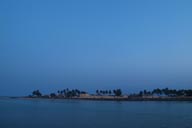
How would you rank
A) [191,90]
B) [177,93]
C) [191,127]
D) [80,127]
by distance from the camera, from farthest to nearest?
[177,93] < [191,90] < [80,127] < [191,127]

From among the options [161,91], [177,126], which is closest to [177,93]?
[161,91]

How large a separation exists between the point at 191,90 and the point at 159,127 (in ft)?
460

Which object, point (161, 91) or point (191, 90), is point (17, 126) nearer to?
point (191, 90)

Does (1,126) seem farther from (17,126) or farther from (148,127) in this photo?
(148,127)

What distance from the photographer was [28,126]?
39688 millimetres

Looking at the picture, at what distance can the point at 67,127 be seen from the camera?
38.6m

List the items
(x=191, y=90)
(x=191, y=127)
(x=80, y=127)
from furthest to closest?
(x=191, y=90)
(x=80, y=127)
(x=191, y=127)

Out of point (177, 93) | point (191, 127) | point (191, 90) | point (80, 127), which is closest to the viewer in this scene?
point (191, 127)

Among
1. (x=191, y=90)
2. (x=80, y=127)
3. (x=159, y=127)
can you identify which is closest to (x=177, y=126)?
(x=159, y=127)

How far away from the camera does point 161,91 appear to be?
19000cm

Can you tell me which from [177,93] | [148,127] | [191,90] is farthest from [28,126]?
[177,93]

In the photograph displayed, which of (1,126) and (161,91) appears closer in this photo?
(1,126)

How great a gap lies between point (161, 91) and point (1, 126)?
158351 mm

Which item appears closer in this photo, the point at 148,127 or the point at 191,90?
the point at 148,127
